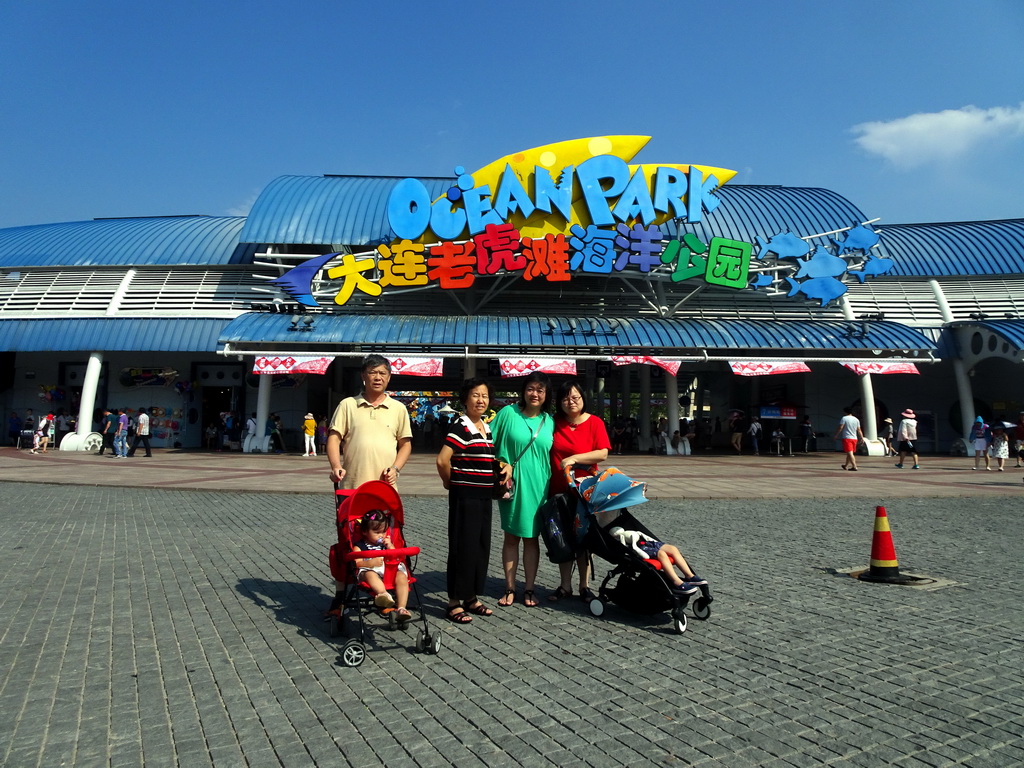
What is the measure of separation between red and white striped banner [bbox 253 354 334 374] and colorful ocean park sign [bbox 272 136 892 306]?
2541mm

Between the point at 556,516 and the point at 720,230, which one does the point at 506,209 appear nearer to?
the point at 720,230

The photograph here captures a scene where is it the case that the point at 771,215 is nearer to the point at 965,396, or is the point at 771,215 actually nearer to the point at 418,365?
the point at 965,396

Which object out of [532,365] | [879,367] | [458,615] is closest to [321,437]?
[532,365]

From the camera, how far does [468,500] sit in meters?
5.38

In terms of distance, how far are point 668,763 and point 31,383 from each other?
32.1 meters

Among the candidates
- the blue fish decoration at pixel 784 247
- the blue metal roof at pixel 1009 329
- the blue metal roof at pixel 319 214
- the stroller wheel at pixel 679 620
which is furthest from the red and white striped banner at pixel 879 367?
the stroller wheel at pixel 679 620

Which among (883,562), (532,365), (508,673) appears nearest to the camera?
(508,673)

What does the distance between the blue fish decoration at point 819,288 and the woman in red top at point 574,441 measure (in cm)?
2198

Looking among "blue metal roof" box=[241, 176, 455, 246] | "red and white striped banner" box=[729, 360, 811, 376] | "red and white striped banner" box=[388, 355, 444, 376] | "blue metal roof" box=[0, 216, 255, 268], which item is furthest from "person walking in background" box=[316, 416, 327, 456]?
"red and white striped banner" box=[729, 360, 811, 376]

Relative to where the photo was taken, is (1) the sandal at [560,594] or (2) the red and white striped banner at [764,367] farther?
(2) the red and white striped banner at [764,367]

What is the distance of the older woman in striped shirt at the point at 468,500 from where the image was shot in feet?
17.6

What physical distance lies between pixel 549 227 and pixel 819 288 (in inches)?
394

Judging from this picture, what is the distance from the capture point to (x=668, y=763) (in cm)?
315

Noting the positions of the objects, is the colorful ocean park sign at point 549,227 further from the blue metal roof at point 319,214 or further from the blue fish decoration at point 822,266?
the blue fish decoration at point 822,266
